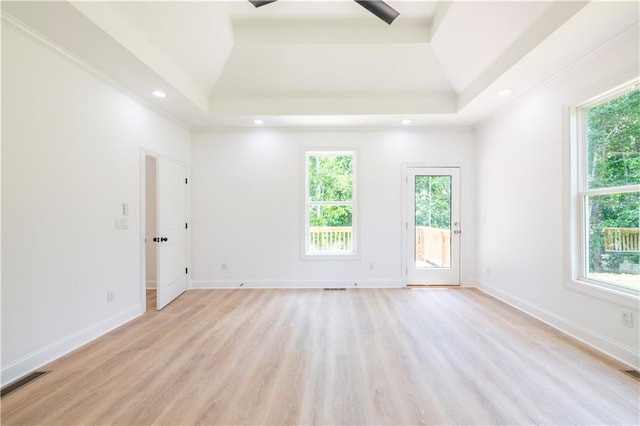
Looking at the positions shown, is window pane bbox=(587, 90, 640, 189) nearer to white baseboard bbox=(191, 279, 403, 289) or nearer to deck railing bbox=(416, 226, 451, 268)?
deck railing bbox=(416, 226, 451, 268)

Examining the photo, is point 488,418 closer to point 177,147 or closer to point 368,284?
point 368,284

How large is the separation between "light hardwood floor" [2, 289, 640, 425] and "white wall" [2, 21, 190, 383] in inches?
12.2

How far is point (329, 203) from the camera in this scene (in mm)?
4688

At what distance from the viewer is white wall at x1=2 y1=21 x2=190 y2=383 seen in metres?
2.04

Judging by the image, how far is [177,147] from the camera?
4.19 meters

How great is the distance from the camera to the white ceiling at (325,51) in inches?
86.2

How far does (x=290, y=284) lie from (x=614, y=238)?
3.93 metres

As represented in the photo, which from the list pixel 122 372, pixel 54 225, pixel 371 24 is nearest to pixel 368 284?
pixel 122 372

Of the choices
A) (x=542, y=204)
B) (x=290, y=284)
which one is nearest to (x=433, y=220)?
(x=542, y=204)

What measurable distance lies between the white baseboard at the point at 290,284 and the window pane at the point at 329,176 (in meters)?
1.43

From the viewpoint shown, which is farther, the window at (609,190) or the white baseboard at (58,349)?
the window at (609,190)

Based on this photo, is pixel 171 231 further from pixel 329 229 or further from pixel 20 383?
pixel 329 229

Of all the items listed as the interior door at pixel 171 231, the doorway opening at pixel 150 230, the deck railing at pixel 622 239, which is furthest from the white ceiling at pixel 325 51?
the deck railing at pixel 622 239

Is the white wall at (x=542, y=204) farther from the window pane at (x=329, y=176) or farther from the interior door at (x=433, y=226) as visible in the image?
the window pane at (x=329, y=176)
